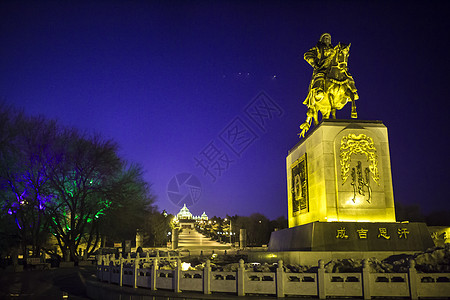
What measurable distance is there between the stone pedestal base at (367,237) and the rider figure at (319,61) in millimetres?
6223

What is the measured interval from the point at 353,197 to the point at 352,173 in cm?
90

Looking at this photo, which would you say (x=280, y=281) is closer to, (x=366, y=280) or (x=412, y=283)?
(x=366, y=280)

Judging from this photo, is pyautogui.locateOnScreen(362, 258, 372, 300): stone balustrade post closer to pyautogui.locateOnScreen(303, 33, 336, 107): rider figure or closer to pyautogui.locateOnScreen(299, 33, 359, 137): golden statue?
pyautogui.locateOnScreen(299, 33, 359, 137): golden statue

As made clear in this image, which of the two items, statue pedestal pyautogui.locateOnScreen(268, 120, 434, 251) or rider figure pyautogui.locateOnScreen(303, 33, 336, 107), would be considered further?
rider figure pyautogui.locateOnScreen(303, 33, 336, 107)

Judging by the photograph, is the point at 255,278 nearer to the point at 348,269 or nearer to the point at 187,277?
the point at 187,277

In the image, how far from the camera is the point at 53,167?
25500 millimetres

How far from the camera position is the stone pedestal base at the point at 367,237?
12.7 m

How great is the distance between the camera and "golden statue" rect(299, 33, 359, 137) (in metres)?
16.1

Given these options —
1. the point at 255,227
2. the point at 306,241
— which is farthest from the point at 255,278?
the point at 255,227

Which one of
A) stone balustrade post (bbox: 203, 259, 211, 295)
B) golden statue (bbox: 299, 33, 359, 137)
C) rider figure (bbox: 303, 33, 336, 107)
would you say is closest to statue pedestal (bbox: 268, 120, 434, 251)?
golden statue (bbox: 299, 33, 359, 137)

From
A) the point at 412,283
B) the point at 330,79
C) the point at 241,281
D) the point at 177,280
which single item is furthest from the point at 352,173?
the point at 177,280

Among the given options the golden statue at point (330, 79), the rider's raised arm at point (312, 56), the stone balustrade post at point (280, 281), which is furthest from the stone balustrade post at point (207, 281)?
the rider's raised arm at point (312, 56)

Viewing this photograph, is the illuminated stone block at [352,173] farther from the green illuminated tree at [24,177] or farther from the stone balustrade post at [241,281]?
the green illuminated tree at [24,177]

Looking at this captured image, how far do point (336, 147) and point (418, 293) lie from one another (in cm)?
736
